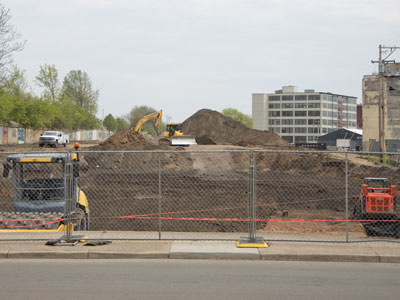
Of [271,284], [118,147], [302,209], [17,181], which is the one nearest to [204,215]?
[302,209]

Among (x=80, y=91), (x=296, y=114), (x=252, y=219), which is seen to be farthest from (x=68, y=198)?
(x=296, y=114)

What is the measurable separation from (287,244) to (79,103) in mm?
Answer: 94279

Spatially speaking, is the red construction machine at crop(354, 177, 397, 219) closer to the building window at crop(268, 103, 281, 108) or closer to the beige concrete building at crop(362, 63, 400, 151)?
the beige concrete building at crop(362, 63, 400, 151)

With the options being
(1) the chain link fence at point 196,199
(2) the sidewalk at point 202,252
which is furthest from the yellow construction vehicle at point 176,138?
(2) the sidewalk at point 202,252

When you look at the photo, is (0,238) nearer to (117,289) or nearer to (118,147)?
(117,289)

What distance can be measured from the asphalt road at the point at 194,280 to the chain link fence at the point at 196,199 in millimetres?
1559

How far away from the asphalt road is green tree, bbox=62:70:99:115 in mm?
94197

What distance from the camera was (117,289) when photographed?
7.28 m

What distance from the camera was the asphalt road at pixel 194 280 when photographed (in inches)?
278

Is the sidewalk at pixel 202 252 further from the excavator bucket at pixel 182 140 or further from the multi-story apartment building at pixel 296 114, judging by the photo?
the multi-story apartment building at pixel 296 114

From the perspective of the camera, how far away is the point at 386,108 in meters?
70.1

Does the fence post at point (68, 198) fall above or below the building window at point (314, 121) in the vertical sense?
below

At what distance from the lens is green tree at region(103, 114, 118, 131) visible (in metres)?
132

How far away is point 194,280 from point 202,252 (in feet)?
5.45
